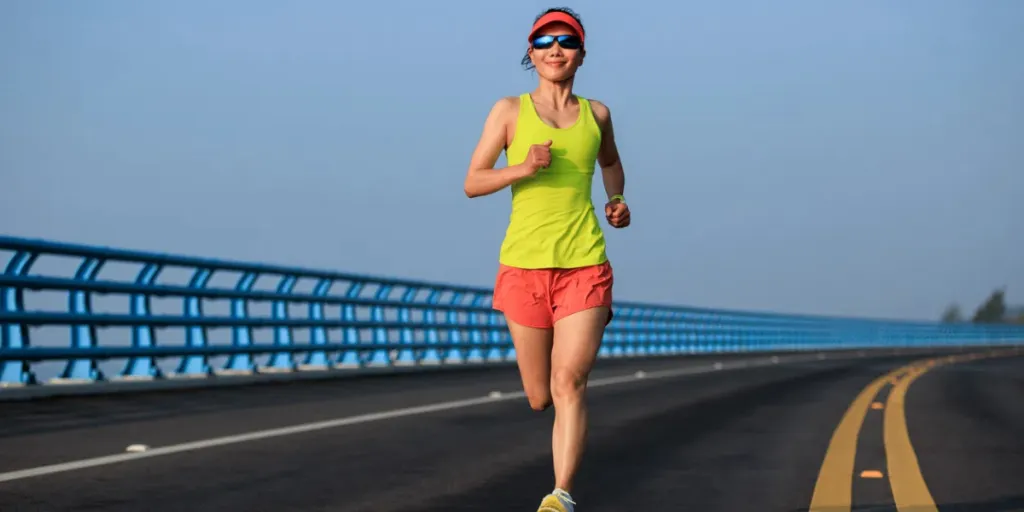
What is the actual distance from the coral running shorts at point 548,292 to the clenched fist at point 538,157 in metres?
0.44

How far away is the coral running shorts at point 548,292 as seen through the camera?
5.83 m

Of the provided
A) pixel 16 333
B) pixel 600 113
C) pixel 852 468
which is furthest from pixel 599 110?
pixel 16 333

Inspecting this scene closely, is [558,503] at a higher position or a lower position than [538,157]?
lower

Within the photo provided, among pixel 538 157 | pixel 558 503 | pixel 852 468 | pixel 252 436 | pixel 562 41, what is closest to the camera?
pixel 538 157

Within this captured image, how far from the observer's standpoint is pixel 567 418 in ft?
19.5

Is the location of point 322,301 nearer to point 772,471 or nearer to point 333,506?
point 772,471

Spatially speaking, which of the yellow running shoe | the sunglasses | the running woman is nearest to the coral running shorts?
the running woman

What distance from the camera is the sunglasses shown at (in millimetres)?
5805

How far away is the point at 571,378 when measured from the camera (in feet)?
19.2

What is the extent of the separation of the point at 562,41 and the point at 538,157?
52cm

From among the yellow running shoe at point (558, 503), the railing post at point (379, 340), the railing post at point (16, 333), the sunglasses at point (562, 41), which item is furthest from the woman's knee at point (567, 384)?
the railing post at point (379, 340)

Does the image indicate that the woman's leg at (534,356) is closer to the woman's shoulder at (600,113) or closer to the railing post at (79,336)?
the woman's shoulder at (600,113)

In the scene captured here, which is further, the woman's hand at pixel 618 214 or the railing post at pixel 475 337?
the railing post at pixel 475 337

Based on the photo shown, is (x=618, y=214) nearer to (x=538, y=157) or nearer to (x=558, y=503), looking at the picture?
(x=538, y=157)
